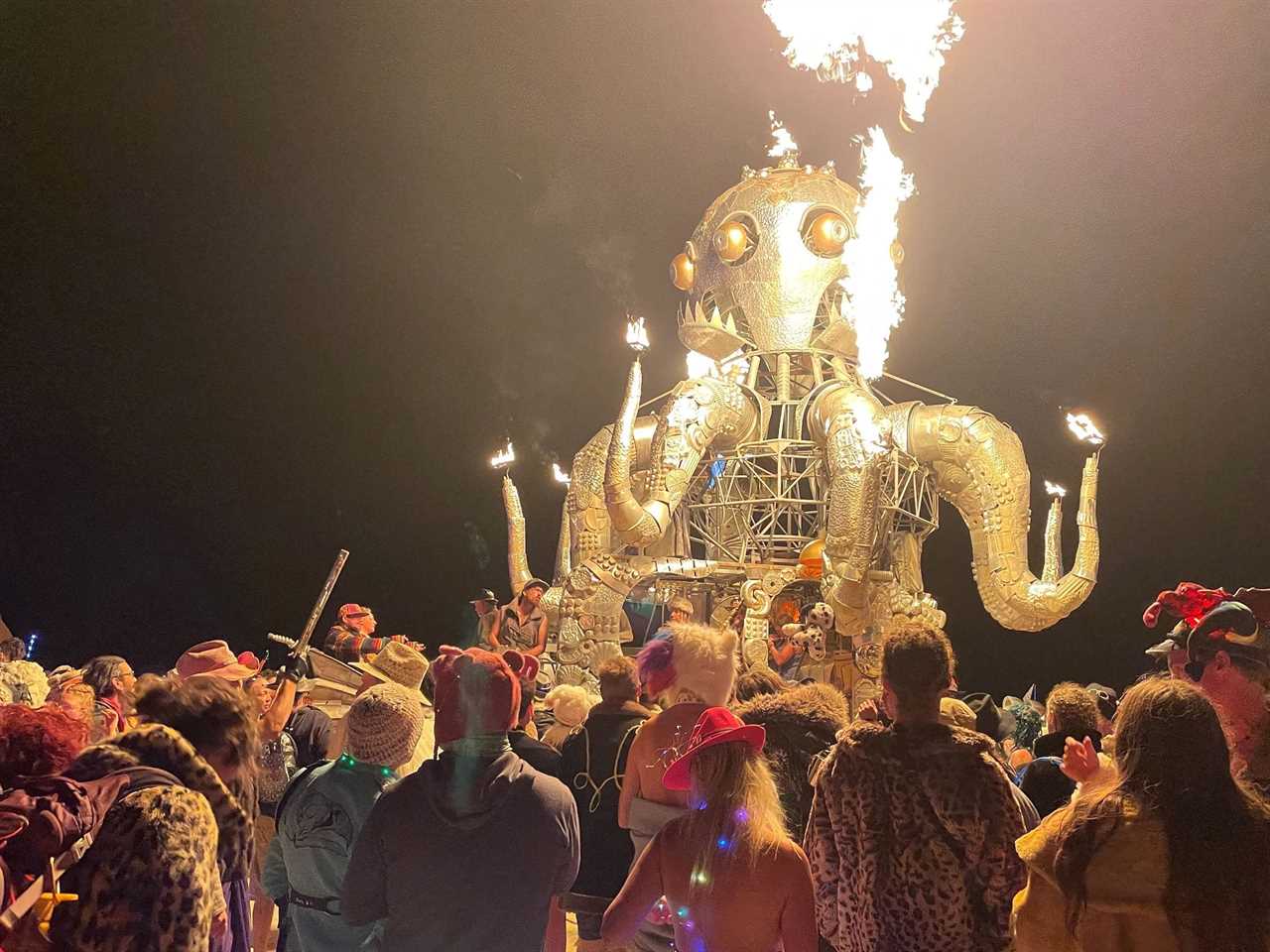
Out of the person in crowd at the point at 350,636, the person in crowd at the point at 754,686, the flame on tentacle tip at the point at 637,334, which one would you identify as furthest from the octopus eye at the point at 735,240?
the person in crowd at the point at 754,686

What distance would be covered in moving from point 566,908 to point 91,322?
14791mm

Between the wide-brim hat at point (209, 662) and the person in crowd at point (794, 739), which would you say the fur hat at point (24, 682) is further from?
the person in crowd at point (794, 739)

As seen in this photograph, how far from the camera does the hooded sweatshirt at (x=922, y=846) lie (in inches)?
108

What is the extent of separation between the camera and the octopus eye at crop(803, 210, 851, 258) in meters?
12.7

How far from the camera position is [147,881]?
226 cm

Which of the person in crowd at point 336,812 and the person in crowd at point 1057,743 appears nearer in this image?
the person in crowd at point 336,812

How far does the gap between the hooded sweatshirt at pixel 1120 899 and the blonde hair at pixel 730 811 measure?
67cm

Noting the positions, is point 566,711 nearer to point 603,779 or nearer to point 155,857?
point 603,779

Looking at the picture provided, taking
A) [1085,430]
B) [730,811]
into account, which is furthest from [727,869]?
[1085,430]

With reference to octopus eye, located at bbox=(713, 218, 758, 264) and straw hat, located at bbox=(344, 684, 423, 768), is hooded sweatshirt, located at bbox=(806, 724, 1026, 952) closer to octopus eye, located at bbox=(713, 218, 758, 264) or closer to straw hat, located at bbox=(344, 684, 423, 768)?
straw hat, located at bbox=(344, 684, 423, 768)

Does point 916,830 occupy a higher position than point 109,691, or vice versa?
point 109,691

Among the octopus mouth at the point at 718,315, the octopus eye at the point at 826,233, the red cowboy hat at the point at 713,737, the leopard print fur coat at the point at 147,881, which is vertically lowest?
the leopard print fur coat at the point at 147,881

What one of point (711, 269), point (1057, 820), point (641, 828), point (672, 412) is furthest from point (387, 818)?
point (711, 269)

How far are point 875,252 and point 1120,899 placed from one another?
37.4 feet
